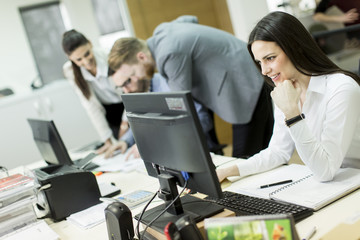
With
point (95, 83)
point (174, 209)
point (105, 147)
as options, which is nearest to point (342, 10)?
point (95, 83)

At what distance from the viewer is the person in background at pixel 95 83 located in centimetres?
269

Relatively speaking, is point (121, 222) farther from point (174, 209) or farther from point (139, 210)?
point (139, 210)

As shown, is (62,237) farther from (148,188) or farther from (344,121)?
(344,121)

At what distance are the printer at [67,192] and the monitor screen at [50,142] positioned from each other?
0.35 metres

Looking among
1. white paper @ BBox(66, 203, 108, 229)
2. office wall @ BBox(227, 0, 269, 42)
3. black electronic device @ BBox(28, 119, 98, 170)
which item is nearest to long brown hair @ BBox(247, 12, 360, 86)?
white paper @ BBox(66, 203, 108, 229)

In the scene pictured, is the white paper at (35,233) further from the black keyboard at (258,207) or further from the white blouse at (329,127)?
the white blouse at (329,127)

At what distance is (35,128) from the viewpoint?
2.53 m

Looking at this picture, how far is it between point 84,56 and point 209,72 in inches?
31.6

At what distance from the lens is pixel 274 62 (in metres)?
1.51

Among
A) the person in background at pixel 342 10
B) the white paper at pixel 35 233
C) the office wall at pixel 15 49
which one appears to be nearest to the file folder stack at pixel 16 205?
the white paper at pixel 35 233

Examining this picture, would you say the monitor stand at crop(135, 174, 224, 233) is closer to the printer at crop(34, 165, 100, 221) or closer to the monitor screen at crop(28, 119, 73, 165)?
the printer at crop(34, 165, 100, 221)

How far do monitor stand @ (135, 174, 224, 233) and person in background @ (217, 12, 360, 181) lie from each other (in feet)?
1.19

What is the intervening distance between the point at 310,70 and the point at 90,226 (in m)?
0.98

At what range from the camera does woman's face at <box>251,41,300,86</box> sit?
4.92 ft
